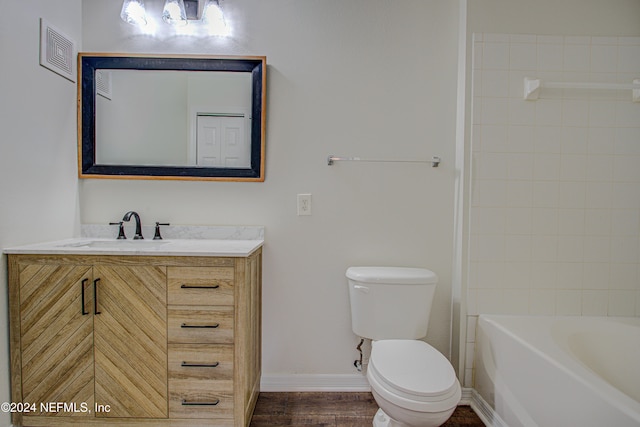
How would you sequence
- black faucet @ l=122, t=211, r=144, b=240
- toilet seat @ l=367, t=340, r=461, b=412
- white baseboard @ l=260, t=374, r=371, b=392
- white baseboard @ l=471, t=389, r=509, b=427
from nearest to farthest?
toilet seat @ l=367, t=340, r=461, b=412
white baseboard @ l=471, t=389, r=509, b=427
black faucet @ l=122, t=211, r=144, b=240
white baseboard @ l=260, t=374, r=371, b=392

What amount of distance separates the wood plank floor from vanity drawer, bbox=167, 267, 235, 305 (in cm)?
68

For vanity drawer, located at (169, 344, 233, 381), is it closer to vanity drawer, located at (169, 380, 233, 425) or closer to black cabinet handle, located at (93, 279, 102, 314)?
vanity drawer, located at (169, 380, 233, 425)

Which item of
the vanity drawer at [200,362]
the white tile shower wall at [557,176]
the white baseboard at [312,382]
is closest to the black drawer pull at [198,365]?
the vanity drawer at [200,362]

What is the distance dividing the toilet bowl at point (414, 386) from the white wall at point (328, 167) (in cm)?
53

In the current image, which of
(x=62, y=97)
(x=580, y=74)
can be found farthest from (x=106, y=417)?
(x=580, y=74)

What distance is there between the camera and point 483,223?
5.53 feet

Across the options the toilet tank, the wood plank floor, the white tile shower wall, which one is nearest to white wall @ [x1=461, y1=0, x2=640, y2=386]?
the white tile shower wall

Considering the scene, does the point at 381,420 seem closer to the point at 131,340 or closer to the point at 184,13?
the point at 131,340

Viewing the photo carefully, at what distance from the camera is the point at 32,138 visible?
1510 mm

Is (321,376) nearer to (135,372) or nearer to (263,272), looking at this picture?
(263,272)

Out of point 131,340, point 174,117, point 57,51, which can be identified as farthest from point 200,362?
point 57,51

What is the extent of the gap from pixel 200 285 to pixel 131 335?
0.37m

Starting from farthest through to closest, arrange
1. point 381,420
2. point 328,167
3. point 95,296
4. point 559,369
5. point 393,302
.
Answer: point 328,167
point 393,302
point 381,420
point 95,296
point 559,369

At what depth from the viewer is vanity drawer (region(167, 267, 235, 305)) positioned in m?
1.38
